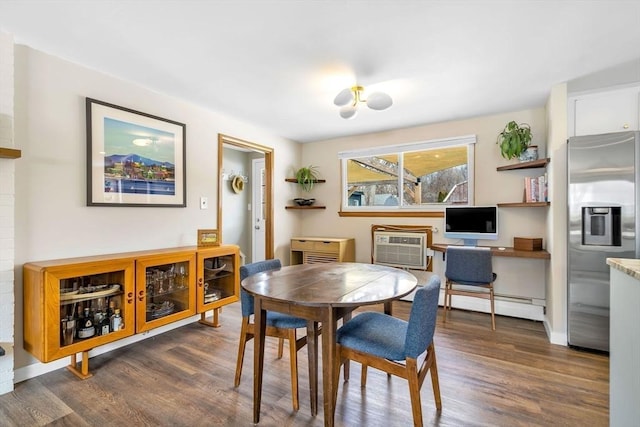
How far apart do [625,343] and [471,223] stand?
2253 millimetres

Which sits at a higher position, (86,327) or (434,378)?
(86,327)

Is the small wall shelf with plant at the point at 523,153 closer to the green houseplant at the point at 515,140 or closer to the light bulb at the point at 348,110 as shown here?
the green houseplant at the point at 515,140

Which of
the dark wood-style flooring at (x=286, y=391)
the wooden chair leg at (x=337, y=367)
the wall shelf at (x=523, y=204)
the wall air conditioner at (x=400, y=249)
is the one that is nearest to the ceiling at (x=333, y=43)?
the wall shelf at (x=523, y=204)

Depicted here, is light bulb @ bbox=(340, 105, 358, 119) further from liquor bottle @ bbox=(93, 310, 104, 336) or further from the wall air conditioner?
liquor bottle @ bbox=(93, 310, 104, 336)

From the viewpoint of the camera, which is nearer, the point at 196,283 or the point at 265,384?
the point at 265,384

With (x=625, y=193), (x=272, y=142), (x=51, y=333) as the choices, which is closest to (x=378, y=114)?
(x=272, y=142)

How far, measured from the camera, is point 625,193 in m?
2.37

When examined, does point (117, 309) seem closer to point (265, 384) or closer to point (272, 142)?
point (265, 384)

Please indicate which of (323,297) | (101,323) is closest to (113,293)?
(101,323)

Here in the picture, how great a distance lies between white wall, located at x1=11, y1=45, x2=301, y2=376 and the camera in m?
2.09

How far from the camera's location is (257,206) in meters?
5.36

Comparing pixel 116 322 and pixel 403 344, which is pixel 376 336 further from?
pixel 116 322

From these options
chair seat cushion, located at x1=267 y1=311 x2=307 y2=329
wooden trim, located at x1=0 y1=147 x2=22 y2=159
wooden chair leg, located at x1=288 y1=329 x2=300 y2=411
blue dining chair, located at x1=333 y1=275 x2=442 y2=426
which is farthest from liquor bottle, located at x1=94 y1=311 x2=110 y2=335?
blue dining chair, located at x1=333 y1=275 x2=442 y2=426

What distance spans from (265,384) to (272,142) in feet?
10.4
